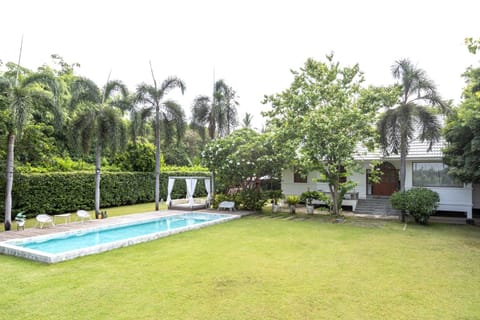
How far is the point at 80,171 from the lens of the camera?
58.7 feet

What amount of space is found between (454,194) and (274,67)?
39.3 feet

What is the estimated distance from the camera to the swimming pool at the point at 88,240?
840cm

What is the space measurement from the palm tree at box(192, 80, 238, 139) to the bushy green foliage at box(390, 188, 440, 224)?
1742 cm

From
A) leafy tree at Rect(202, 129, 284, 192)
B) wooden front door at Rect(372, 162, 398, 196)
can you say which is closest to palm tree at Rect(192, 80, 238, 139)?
leafy tree at Rect(202, 129, 284, 192)

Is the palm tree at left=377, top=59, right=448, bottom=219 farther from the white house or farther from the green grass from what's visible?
the green grass

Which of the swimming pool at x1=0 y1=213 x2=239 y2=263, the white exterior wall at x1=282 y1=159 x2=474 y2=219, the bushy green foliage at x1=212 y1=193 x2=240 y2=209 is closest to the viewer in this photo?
the swimming pool at x1=0 y1=213 x2=239 y2=263

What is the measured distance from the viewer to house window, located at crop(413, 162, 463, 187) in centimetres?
1622

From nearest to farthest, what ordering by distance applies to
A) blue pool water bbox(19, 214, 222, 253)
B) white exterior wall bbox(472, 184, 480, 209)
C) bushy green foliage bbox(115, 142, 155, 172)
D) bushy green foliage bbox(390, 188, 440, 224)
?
blue pool water bbox(19, 214, 222, 253)
bushy green foliage bbox(390, 188, 440, 224)
white exterior wall bbox(472, 184, 480, 209)
bushy green foliage bbox(115, 142, 155, 172)

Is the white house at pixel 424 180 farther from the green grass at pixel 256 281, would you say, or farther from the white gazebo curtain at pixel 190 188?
the white gazebo curtain at pixel 190 188

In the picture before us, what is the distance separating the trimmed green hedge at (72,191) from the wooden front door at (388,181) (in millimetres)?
15868

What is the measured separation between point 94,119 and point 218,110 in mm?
14465

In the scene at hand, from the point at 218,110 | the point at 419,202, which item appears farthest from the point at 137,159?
the point at 419,202

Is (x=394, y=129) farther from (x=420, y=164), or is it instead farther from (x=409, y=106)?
(x=420, y=164)

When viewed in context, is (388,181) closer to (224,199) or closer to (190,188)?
(224,199)
